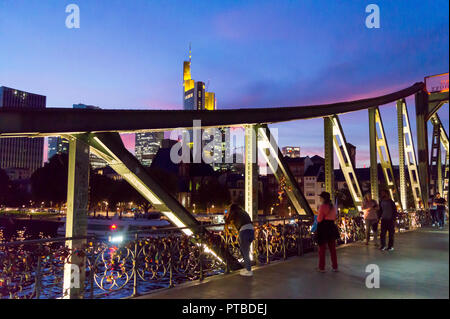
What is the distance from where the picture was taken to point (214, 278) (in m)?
6.75

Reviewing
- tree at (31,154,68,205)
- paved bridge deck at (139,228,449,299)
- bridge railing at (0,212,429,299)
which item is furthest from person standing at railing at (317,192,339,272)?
tree at (31,154,68,205)

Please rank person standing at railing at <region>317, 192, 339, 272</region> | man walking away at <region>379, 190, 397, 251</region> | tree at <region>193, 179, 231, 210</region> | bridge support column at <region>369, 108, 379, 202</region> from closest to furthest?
person standing at railing at <region>317, 192, 339, 272</region> < man walking away at <region>379, 190, 397, 251</region> < bridge support column at <region>369, 108, 379, 202</region> < tree at <region>193, 179, 231, 210</region>

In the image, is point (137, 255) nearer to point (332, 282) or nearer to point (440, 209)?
point (332, 282)

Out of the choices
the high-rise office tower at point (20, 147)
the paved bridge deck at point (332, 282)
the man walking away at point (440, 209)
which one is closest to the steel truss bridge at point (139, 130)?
the paved bridge deck at point (332, 282)

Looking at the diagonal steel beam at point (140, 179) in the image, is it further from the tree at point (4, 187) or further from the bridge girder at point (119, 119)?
the tree at point (4, 187)

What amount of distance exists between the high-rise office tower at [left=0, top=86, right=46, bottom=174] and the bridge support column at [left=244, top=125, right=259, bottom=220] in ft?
485

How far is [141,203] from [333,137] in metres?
53.2

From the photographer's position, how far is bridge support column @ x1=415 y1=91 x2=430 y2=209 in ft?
67.5

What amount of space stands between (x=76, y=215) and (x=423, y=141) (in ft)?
65.7

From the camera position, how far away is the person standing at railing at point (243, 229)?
22.9 feet

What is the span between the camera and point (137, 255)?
20.1 feet

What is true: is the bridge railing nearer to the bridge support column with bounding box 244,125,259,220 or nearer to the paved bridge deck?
the bridge support column with bounding box 244,125,259,220
